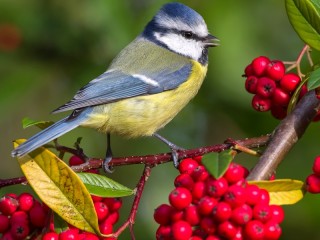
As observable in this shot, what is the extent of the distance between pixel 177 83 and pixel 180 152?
1419 millimetres

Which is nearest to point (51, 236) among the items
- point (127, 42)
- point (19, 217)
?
point (19, 217)

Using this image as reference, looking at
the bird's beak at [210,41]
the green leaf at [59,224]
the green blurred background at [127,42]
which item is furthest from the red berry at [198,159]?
the bird's beak at [210,41]

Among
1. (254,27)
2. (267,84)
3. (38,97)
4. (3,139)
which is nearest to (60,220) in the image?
(267,84)

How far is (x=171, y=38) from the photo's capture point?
12.5 feet

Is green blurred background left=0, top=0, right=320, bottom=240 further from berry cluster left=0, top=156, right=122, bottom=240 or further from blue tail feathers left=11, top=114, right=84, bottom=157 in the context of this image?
berry cluster left=0, top=156, right=122, bottom=240

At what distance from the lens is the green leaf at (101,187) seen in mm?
1980

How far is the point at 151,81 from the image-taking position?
11.1ft

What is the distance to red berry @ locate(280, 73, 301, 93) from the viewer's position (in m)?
2.30

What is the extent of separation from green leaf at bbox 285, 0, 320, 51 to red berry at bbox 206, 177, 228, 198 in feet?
2.08

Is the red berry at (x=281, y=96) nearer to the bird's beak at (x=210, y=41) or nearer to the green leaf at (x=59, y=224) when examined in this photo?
the green leaf at (x=59, y=224)

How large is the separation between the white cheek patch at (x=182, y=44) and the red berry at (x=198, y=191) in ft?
6.49

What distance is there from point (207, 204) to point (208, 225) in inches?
2.5

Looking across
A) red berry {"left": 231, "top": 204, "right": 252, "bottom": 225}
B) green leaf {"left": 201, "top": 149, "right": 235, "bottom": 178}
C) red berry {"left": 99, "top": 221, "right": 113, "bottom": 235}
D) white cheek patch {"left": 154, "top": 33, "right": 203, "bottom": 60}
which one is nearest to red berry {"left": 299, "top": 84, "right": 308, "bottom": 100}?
green leaf {"left": 201, "top": 149, "right": 235, "bottom": 178}

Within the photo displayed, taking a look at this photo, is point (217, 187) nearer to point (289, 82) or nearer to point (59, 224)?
point (59, 224)
